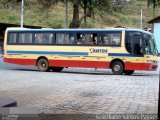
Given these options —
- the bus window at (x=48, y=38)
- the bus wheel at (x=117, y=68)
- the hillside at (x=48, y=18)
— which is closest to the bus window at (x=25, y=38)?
the bus window at (x=48, y=38)

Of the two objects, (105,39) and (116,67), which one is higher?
(105,39)

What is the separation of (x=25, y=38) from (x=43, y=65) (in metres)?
2.34

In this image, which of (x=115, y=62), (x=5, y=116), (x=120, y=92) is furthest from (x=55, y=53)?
(x=5, y=116)

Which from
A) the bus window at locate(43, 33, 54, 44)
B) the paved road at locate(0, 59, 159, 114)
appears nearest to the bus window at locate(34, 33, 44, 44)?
the bus window at locate(43, 33, 54, 44)

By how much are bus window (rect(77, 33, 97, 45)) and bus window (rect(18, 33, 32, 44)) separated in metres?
3.40

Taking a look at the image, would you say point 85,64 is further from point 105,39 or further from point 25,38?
point 25,38

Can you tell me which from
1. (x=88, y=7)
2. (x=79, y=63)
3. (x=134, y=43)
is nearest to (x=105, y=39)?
(x=134, y=43)

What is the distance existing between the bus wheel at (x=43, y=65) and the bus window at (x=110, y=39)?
370 cm

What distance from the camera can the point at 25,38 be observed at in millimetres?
29250

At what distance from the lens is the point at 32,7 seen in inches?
2955

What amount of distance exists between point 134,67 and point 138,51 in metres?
0.91

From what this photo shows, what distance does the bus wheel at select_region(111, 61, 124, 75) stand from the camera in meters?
25.9

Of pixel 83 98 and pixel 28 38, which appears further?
pixel 28 38

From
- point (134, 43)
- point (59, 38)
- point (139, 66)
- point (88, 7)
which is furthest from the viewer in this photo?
point (88, 7)
